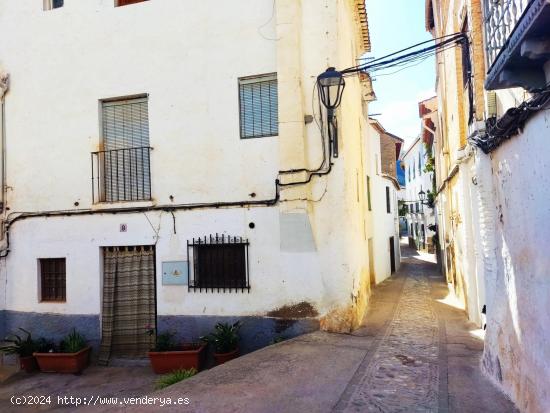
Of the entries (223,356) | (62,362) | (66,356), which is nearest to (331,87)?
(223,356)

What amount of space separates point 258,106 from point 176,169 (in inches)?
80.1

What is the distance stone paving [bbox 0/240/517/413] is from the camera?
16.3 ft

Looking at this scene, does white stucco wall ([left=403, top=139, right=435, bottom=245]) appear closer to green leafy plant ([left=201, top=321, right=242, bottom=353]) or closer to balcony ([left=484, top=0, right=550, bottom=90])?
green leafy plant ([left=201, top=321, right=242, bottom=353])

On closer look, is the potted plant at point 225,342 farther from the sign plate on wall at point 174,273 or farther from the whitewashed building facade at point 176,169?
the sign plate on wall at point 174,273

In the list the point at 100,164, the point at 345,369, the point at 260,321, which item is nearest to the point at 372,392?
the point at 345,369

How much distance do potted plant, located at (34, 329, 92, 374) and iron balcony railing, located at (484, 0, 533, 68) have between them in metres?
8.42

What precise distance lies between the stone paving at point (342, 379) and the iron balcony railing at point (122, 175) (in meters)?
3.47

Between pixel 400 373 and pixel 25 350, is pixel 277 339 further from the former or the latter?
pixel 25 350

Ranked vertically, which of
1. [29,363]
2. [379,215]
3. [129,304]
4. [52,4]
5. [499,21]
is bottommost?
[29,363]

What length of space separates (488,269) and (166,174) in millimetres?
5942

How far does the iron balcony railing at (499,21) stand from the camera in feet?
12.5

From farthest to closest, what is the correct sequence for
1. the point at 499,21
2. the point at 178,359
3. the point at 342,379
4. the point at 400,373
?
the point at 178,359 → the point at 400,373 → the point at 342,379 → the point at 499,21

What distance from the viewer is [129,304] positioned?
882 cm

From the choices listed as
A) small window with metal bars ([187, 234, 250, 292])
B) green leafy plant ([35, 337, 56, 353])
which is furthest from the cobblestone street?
green leafy plant ([35, 337, 56, 353])
